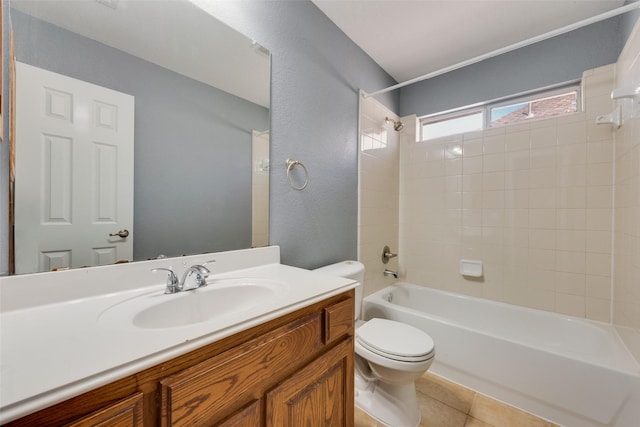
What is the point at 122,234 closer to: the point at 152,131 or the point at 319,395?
the point at 152,131

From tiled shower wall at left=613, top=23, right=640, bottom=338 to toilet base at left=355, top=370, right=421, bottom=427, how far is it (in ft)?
3.68

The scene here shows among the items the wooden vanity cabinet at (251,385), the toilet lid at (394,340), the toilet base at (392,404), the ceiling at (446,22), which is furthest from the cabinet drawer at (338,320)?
the ceiling at (446,22)

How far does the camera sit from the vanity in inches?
16.6

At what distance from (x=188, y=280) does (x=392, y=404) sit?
48.7 inches

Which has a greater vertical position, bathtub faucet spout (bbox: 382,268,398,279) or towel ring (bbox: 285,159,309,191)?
towel ring (bbox: 285,159,309,191)

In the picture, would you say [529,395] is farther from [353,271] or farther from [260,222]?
[260,222]

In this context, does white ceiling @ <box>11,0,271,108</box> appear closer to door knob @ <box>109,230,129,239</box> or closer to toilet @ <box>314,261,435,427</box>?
door knob @ <box>109,230,129,239</box>

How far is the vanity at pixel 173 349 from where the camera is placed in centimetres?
42

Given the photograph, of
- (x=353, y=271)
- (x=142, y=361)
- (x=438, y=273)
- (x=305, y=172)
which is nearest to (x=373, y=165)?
(x=305, y=172)

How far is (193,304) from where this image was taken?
2.91ft

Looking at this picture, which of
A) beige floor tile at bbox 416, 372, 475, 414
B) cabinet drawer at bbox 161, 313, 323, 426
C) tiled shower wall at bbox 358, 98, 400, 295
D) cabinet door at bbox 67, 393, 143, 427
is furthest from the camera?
tiled shower wall at bbox 358, 98, 400, 295

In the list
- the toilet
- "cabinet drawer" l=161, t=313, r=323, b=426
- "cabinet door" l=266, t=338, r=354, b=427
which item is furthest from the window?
"cabinet drawer" l=161, t=313, r=323, b=426

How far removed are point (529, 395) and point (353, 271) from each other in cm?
115

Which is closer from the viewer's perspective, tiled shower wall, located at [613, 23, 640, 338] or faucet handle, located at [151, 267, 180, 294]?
faucet handle, located at [151, 267, 180, 294]
